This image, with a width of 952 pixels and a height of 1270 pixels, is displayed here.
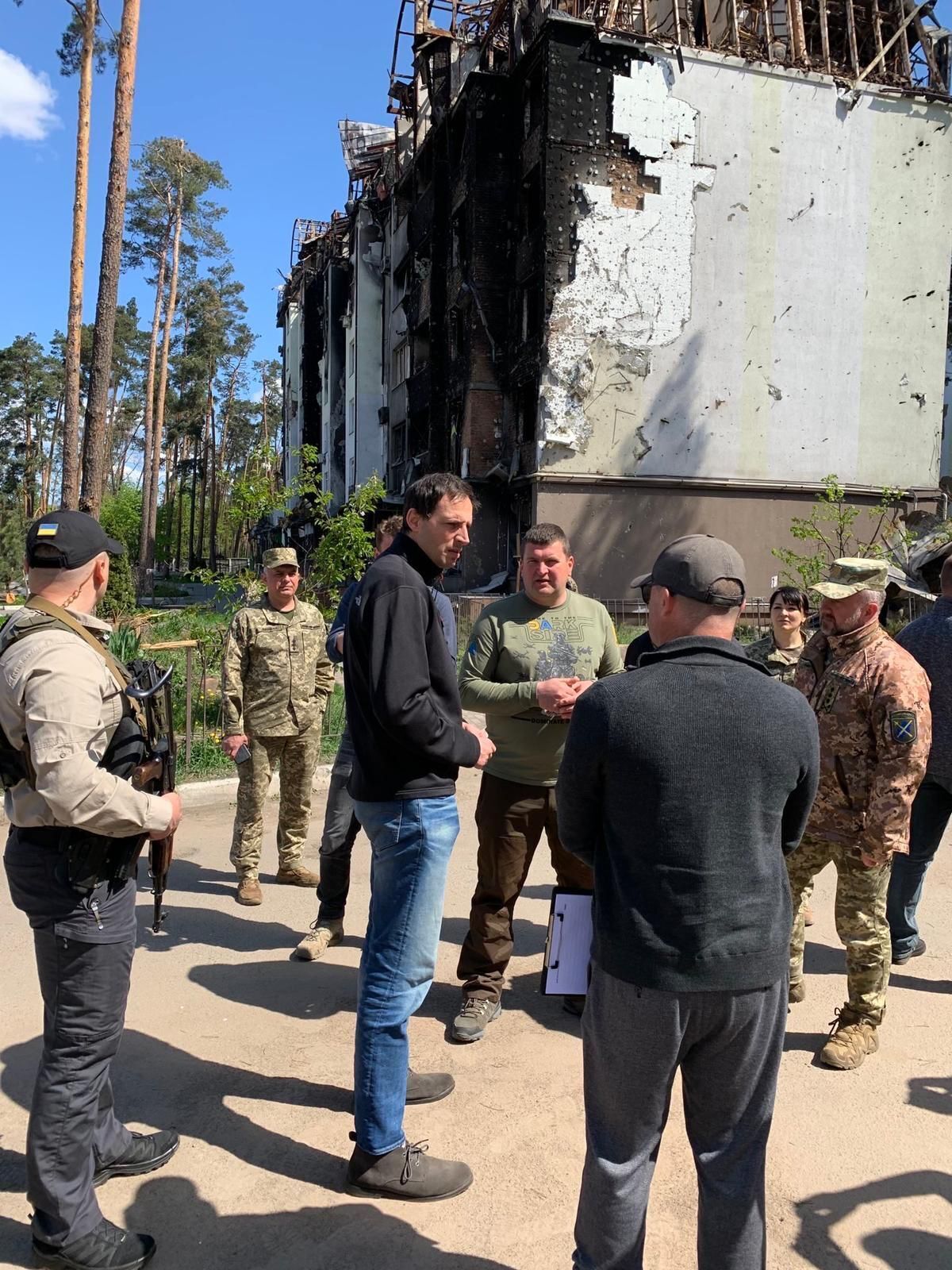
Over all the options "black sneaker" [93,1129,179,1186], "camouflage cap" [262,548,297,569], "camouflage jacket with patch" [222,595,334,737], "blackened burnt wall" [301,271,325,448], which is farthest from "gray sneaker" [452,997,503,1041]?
"blackened burnt wall" [301,271,325,448]

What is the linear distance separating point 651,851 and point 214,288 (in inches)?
1968

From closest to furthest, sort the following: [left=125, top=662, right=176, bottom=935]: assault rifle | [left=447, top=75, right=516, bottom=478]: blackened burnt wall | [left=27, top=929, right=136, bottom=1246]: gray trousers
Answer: [left=27, top=929, right=136, bottom=1246]: gray trousers < [left=125, top=662, right=176, bottom=935]: assault rifle < [left=447, top=75, right=516, bottom=478]: blackened burnt wall

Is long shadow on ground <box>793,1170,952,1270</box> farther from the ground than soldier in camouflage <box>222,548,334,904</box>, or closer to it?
closer to it

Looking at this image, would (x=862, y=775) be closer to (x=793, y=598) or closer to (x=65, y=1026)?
(x=793, y=598)

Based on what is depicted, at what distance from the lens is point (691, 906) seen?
2.02 m

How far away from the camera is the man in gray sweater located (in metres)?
4.44

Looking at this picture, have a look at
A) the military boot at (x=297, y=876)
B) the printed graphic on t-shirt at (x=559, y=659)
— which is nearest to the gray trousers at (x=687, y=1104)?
the printed graphic on t-shirt at (x=559, y=659)

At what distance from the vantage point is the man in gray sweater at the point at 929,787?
4.44m

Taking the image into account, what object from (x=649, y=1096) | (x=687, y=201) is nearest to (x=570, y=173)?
(x=687, y=201)

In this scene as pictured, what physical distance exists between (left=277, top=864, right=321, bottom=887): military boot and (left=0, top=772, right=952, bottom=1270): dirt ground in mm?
814

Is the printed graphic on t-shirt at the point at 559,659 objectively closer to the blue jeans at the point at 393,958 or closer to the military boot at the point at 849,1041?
the blue jeans at the point at 393,958

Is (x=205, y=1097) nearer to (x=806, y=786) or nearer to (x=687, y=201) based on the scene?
(x=806, y=786)

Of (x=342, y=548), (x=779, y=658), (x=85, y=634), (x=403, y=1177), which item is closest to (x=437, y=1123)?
(x=403, y=1177)

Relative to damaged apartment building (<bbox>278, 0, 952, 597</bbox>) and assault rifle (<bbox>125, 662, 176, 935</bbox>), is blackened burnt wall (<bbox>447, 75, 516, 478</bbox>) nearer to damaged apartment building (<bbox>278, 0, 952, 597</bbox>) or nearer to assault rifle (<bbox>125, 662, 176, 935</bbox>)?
damaged apartment building (<bbox>278, 0, 952, 597</bbox>)
